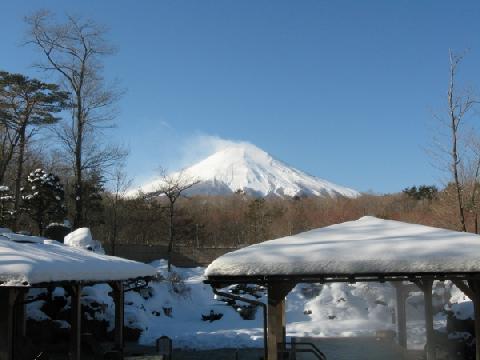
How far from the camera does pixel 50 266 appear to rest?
8984 mm

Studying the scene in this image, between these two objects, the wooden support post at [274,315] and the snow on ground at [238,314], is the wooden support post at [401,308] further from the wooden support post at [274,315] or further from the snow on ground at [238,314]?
the wooden support post at [274,315]

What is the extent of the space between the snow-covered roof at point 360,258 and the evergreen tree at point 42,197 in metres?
17.9

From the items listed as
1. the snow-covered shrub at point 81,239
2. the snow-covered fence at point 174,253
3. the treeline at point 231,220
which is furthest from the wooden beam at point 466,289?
the snow-covered fence at point 174,253

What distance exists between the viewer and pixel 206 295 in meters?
25.2

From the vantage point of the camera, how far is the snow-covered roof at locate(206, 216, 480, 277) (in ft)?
21.6

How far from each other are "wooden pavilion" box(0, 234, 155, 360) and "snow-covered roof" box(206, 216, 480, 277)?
3251mm

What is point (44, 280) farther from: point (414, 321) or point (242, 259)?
point (414, 321)

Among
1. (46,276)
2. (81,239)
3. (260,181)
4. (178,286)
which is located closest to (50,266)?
(46,276)

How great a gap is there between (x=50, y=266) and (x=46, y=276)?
1.19 ft

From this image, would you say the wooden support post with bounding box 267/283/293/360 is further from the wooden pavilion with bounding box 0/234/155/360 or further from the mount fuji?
the mount fuji

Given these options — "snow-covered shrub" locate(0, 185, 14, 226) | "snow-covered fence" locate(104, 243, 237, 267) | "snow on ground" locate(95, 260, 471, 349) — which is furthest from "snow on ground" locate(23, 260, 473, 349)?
"snow-covered shrub" locate(0, 185, 14, 226)

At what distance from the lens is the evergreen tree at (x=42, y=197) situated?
76.4ft

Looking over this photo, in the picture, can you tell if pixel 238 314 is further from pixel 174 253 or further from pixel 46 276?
pixel 46 276

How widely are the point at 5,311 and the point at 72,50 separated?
20.0 meters
